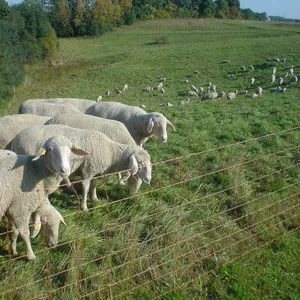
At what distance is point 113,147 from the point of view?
237 inches

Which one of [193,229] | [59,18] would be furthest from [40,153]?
[59,18]

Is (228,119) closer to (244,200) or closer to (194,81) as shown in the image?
(244,200)

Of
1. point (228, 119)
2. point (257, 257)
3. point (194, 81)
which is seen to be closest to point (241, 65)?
point (194, 81)

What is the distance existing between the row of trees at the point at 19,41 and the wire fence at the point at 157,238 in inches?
1018

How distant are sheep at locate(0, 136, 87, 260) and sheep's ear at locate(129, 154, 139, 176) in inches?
40.4

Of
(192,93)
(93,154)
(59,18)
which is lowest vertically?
(192,93)

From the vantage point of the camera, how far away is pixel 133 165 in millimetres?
5484

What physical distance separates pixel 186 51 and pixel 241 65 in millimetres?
11245

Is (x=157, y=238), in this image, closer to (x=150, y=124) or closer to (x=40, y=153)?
(x=40, y=153)

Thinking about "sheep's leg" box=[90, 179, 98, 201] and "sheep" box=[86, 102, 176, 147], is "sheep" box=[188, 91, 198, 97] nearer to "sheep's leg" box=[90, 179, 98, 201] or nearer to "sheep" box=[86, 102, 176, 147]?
"sheep" box=[86, 102, 176, 147]

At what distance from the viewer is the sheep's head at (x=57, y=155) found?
4.40m

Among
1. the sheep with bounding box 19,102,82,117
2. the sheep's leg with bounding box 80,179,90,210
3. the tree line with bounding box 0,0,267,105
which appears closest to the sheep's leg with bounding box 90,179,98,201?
the sheep's leg with bounding box 80,179,90,210

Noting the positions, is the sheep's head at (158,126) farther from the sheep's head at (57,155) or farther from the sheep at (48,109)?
the sheep's head at (57,155)

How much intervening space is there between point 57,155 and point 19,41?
144 feet
